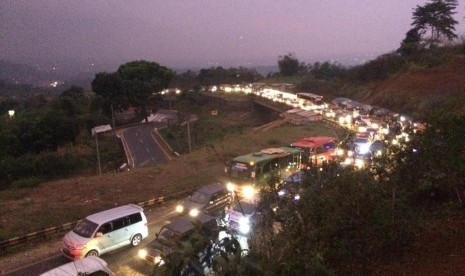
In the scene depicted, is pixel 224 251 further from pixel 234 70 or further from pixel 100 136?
pixel 234 70

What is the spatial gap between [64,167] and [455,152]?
3025 centimetres

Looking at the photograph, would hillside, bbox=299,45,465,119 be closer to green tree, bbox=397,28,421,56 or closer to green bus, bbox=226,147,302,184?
green tree, bbox=397,28,421,56

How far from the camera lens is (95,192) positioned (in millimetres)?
20797

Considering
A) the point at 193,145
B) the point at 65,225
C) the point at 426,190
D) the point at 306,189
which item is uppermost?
the point at 306,189

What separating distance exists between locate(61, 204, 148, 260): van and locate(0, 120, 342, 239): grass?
3.69m

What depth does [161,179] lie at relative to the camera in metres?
23.2

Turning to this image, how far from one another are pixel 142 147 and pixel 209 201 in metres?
28.2

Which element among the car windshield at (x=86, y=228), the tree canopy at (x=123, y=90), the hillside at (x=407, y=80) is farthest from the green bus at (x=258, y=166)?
the tree canopy at (x=123, y=90)

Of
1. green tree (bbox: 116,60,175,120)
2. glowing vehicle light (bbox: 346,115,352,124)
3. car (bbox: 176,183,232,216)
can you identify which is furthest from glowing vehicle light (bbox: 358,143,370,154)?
green tree (bbox: 116,60,175,120)

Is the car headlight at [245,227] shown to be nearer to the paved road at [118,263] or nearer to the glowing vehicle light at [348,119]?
the paved road at [118,263]

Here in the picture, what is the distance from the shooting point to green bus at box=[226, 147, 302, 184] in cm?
1873

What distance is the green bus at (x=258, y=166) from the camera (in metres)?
18.7

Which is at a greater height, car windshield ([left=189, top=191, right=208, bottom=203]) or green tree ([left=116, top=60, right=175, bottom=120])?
green tree ([left=116, top=60, right=175, bottom=120])

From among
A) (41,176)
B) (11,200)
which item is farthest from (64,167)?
(11,200)
